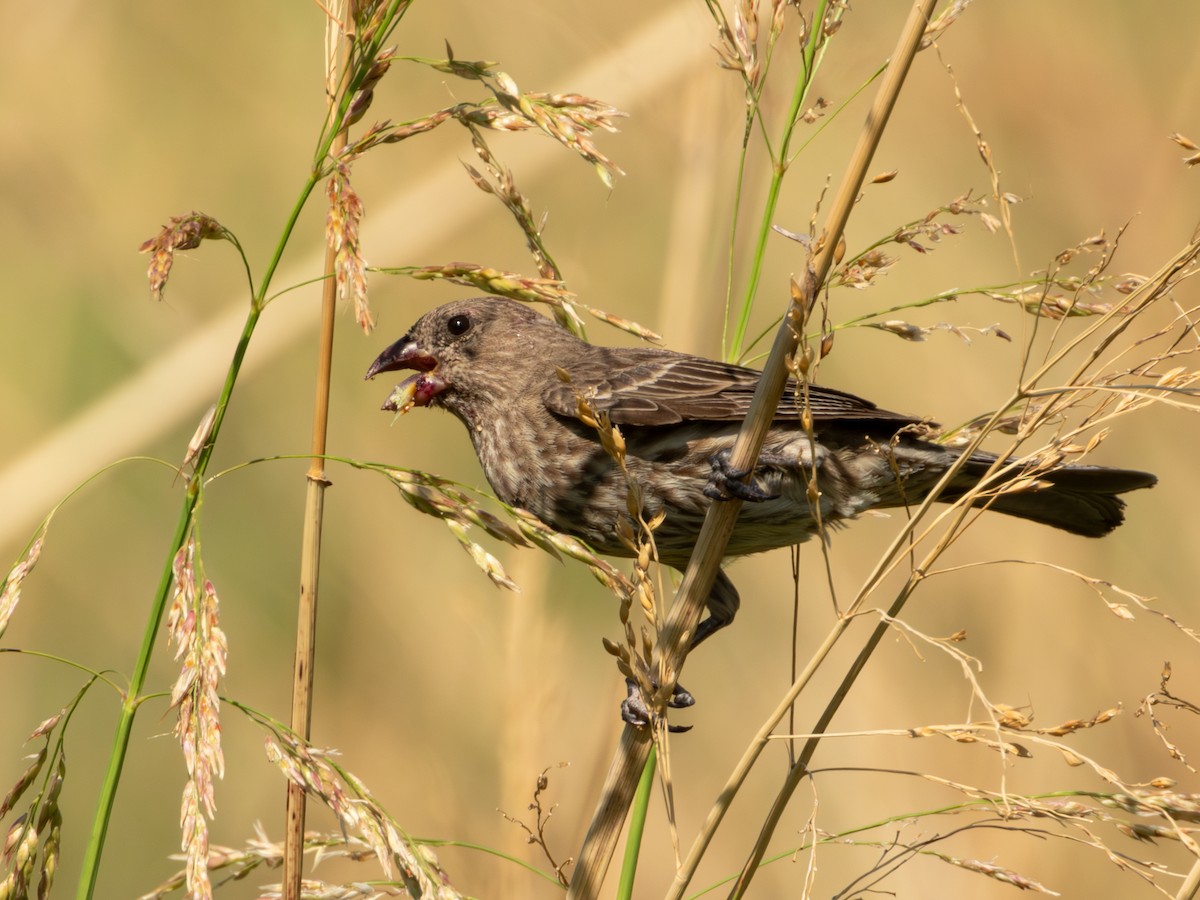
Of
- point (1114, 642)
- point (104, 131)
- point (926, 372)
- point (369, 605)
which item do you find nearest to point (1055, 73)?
point (926, 372)

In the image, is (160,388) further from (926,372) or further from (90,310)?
(926,372)

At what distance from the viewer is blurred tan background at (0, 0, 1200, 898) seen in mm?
3773

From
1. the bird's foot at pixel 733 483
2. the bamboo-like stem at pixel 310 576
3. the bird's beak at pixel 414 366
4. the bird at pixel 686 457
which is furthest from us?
the bird's beak at pixel 414 366

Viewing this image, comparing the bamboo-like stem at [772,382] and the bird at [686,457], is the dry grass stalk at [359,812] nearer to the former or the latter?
the bamboo-like stem at [772,382]

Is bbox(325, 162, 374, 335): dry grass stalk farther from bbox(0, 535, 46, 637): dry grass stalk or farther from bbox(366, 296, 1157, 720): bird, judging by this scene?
bbox(366, 296, 1157, 720): bird

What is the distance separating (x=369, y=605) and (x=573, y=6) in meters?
2.22

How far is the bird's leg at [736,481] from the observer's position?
215 cm

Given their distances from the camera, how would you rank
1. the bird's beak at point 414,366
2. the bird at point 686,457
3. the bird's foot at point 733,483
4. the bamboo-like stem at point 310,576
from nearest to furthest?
1. the bamboo-like stem at point 310,576
2. the bird's foot at point 733,483
3. the bird at point 686,457
4. the bird's beak at point 414,366

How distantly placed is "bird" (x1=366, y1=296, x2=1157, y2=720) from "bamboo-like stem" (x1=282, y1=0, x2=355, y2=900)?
3.81 ft

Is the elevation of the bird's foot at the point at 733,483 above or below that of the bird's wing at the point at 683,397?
below

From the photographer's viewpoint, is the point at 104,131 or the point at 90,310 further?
the point at 104,131

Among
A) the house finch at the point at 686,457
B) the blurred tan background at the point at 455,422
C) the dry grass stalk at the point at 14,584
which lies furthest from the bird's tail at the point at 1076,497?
the dry grass stalk at the point at 14,584

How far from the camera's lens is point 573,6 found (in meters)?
4.39

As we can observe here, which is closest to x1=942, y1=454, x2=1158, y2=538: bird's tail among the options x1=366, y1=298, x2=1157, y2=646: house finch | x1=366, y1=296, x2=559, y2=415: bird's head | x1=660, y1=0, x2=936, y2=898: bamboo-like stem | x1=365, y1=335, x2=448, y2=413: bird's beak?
x1=366, y1=298, x2=1157, y2=646: house finch
